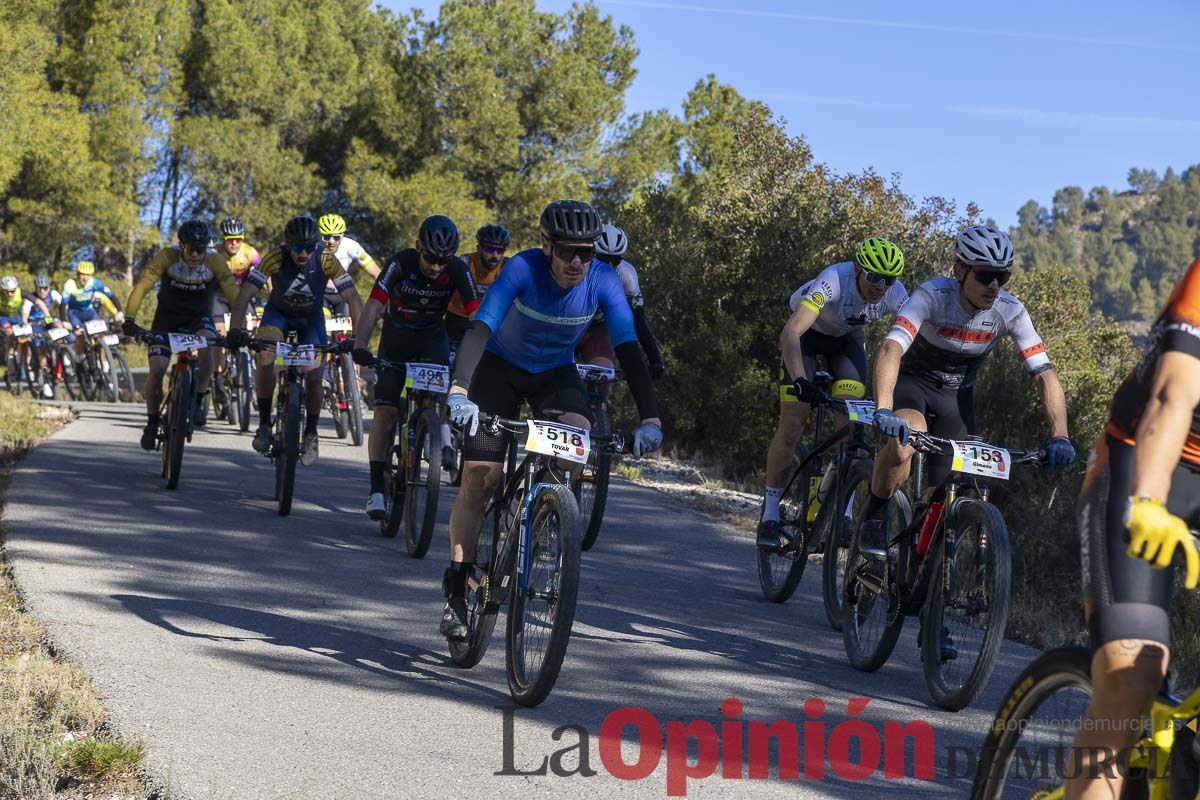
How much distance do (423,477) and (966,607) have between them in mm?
4351

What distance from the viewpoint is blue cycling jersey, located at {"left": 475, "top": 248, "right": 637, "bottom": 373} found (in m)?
6.43

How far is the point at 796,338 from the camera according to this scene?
27.1 ft

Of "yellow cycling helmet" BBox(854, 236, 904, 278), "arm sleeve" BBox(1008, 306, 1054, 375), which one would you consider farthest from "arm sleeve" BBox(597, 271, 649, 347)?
"yellow cycling helmet" BBox(854, 236, 904, 278)

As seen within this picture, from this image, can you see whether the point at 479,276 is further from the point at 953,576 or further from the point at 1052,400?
the point at 953,576

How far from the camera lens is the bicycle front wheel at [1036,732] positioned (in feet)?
11.2

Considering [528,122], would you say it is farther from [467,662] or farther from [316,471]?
[467,662]

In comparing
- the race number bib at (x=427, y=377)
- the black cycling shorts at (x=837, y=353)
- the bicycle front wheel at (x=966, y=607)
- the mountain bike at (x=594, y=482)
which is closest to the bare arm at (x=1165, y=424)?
the bicycle front wheel at (x=966, y=607)

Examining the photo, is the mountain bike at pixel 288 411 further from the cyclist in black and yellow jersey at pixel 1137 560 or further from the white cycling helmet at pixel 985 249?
the cyclist in black and yellow jersey at pixel 1137 560

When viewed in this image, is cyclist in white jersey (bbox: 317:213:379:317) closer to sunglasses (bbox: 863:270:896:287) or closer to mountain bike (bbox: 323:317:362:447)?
mountain bike (bbox: 323:317:362:447)

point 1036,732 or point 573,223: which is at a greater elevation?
point 573,223

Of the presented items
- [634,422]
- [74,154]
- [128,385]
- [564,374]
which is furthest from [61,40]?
[564,374]

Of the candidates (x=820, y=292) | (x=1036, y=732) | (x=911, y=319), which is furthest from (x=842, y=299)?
(x=1036, y=732)

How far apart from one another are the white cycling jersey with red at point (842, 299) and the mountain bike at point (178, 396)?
5436mm

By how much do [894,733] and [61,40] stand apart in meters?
38.1
